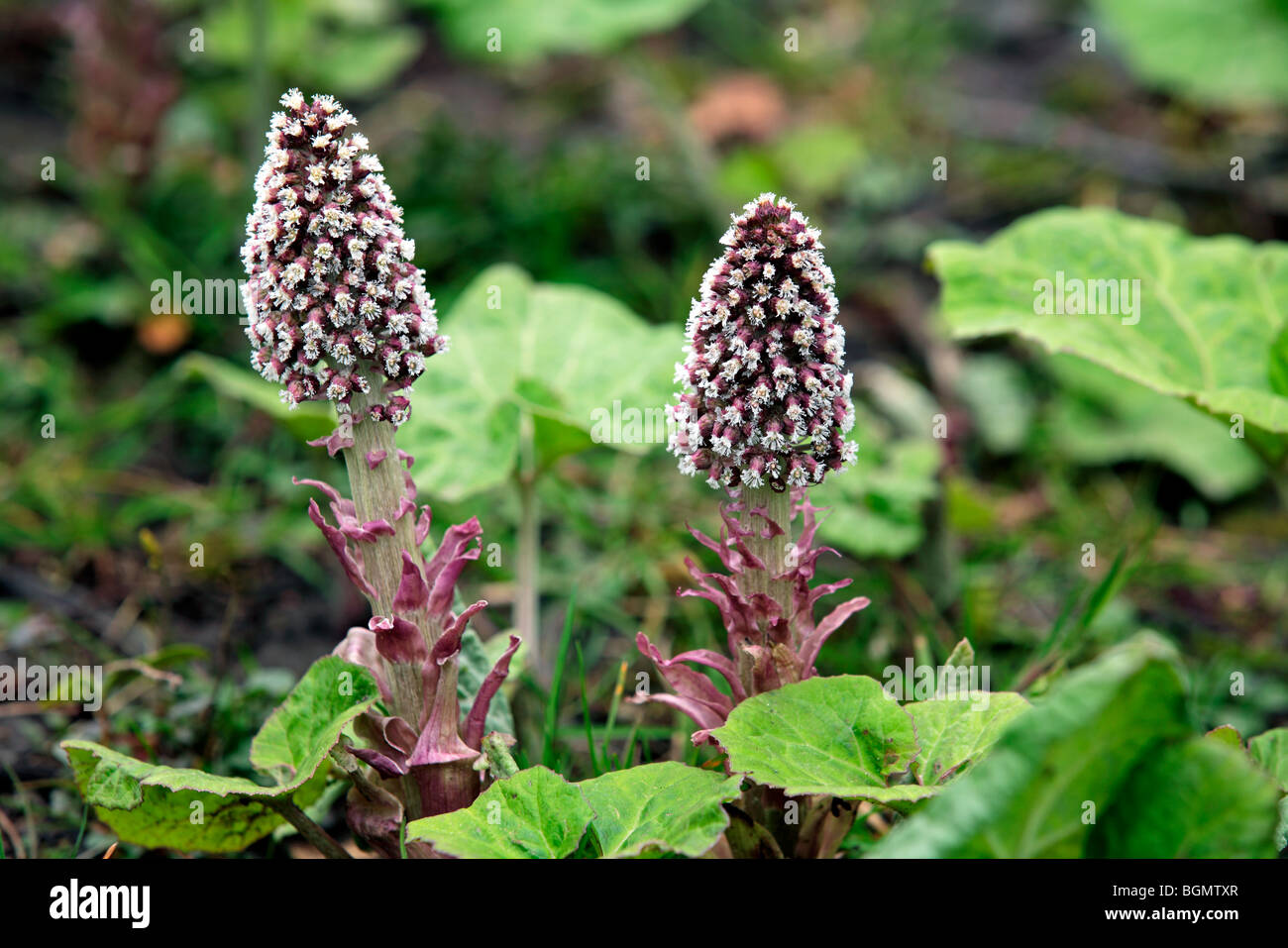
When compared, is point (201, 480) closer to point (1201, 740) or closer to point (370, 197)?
point (370, 197)

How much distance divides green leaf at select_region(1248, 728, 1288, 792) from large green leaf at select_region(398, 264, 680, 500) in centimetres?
163

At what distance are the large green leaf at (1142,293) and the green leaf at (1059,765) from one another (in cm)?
132

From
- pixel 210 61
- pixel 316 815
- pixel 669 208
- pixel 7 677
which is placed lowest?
pixel 316 815

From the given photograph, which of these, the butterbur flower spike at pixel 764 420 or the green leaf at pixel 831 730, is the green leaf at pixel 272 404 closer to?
the butterbur flower spike at pixel 764 420

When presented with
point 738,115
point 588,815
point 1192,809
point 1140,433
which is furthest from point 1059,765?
point 738,115

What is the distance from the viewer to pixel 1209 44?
608cm

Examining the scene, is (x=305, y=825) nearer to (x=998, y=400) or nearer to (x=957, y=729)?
(x=957, y=729)

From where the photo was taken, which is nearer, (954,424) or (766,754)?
(766,754)

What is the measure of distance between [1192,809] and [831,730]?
61cm

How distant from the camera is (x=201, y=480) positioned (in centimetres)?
463

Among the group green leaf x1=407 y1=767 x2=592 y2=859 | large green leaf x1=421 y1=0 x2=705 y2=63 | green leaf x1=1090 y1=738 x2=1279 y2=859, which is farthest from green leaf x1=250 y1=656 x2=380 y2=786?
large green leaf x1=421 y1=0 x2=705 y2=63

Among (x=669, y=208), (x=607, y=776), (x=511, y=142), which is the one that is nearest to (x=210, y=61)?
(x=511, y=142)

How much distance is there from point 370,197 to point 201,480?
2918 mm

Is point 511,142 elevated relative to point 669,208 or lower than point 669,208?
elevated
